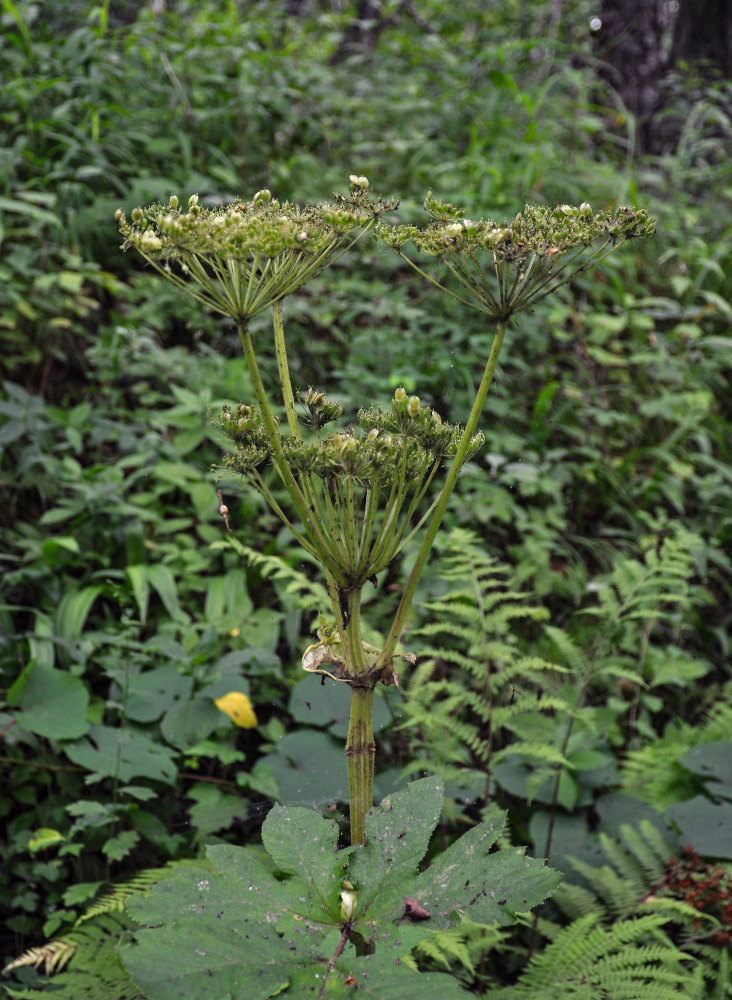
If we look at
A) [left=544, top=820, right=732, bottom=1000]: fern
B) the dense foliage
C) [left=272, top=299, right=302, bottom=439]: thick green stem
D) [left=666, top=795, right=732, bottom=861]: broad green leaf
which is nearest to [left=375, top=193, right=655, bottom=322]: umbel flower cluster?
[left=272, top=299, right=302, bottom=439]: thick green stem

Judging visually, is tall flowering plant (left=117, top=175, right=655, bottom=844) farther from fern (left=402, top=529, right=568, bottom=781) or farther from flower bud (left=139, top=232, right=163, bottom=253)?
fern (left=402, top=529, right=568, bottom=781)

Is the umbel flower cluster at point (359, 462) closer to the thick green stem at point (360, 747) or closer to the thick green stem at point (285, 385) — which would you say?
the thick green stem at point (285, 385)

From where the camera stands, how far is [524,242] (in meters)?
1.10

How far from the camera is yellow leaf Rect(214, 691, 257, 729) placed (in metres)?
2.24

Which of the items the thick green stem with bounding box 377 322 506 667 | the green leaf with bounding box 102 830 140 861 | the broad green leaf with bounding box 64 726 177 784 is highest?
the thick green stem with bounding box 377 322 506 667

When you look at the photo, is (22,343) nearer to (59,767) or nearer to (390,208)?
(59,767)

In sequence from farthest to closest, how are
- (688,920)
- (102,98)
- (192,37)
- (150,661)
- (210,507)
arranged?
1. (192,37)
2. (102,98)
3. (210,507)
4. (150,661)
5. (688,920)

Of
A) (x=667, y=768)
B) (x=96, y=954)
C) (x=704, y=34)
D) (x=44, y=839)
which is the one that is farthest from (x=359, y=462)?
(x=704, y=34)

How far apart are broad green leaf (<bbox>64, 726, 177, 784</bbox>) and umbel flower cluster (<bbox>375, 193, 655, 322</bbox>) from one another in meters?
1.59

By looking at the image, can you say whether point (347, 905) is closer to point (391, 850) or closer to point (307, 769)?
point (391, 850)

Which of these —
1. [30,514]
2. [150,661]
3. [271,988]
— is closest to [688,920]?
[271,988]

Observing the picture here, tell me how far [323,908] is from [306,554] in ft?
6.39

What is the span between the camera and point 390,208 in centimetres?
121

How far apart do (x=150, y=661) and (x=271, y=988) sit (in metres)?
1.67
